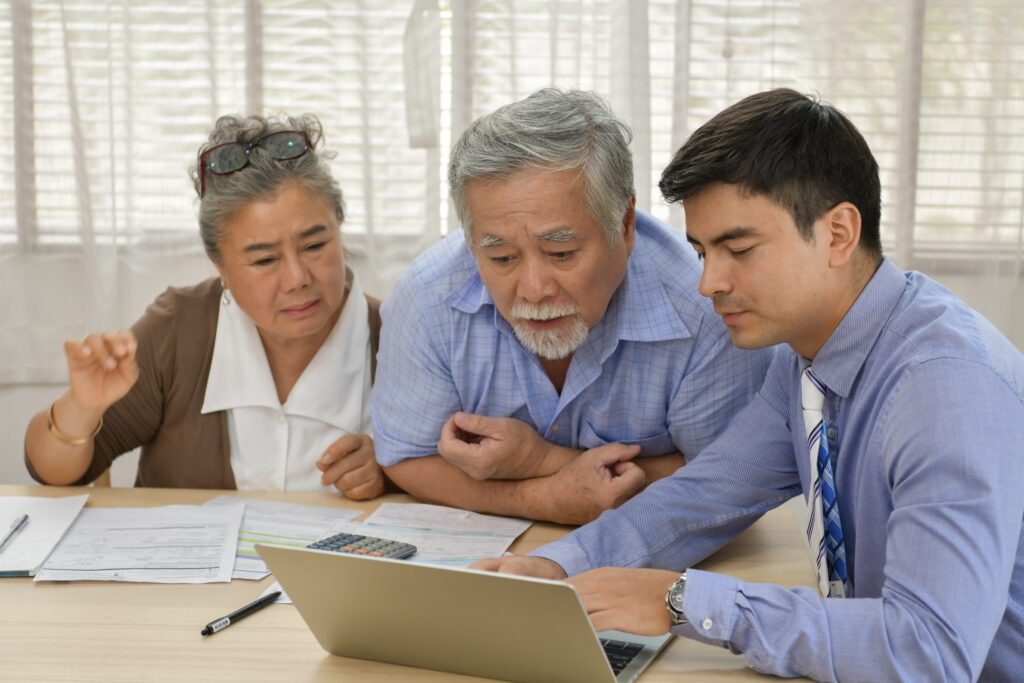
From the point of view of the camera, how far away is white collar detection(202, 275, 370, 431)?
2.05 meters

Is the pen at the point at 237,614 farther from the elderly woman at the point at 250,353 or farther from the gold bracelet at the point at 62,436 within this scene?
the gold bracelet at the point at 62,436

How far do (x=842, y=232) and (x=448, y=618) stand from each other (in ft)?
2.21

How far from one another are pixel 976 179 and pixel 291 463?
87.8 inches

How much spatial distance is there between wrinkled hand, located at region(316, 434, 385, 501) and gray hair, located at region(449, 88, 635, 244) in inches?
18.3

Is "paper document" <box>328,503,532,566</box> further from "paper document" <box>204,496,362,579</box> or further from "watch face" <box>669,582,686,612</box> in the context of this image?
"watch face" <box>669,582,686,612</box>

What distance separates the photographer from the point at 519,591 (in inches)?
40.0

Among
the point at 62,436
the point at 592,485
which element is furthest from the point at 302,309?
the point at 592,485

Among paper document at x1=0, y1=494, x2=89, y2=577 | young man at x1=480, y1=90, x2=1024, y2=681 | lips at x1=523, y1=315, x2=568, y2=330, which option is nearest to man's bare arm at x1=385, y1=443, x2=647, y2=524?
young man at x1=480, y1=90, x2=1024, y2=681

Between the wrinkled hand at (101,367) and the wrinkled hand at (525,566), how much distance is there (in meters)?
0.79

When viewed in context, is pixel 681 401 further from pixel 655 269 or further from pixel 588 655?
pixel 588 655

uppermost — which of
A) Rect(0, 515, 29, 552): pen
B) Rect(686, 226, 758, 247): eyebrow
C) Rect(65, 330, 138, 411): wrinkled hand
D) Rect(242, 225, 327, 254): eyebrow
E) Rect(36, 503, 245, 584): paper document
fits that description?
Rect(686, 226, 758, 247): eyebrow

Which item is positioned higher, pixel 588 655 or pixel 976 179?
pixel 976 179

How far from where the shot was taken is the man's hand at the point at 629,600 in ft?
3.89

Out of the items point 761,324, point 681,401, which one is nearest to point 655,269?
point 681,401
